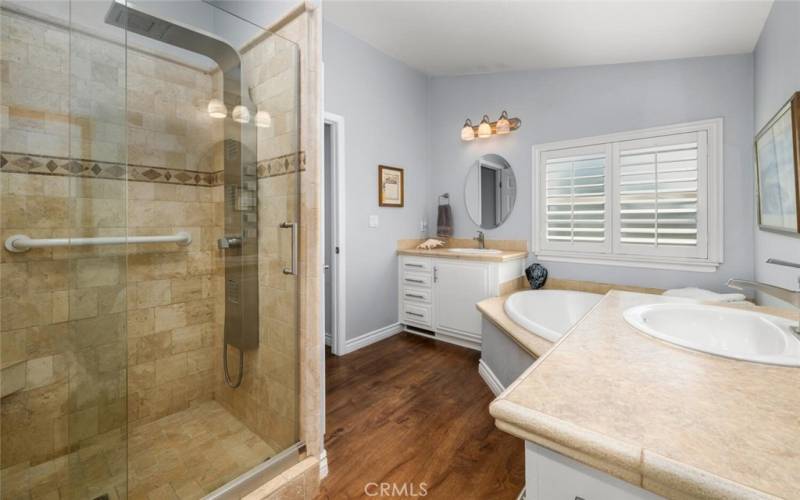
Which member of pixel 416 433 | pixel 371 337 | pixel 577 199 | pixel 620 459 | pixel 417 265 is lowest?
pixel 416 433

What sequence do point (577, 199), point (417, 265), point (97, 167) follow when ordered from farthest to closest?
point (417, 265)
point (577, 199)
point (97, 167)

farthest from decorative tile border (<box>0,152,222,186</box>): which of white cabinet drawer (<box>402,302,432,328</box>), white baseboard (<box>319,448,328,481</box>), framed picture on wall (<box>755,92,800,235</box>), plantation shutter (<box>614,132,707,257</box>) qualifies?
plantation shutter (<box>614,132,707,257</box>)

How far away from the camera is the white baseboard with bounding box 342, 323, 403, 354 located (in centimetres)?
318

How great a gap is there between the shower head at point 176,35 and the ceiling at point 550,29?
3.99ft

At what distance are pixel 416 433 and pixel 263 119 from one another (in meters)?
1.81

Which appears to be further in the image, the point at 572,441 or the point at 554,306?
the point at 554,306

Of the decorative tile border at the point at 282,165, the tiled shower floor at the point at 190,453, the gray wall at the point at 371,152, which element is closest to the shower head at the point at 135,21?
the decorative tile border at the point at 282,165

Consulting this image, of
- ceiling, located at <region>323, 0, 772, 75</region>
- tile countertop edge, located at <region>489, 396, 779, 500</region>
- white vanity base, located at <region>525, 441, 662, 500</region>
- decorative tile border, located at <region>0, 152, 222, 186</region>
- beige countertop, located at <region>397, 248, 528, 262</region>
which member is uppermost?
ceiling, located at <region>323, 0, 772, 75</region>

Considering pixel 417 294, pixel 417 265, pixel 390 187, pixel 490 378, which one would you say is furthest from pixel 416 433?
pixel 390 187

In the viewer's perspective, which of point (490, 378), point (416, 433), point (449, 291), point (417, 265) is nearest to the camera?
point (416, 433)

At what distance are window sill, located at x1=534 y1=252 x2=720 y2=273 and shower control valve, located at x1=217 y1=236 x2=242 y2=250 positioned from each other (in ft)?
8.45

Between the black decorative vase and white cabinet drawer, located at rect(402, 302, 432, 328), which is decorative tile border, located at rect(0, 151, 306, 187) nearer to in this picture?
white cabinet drawer, located at rect(402, 302, 432, 328)

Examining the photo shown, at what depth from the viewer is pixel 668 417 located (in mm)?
644

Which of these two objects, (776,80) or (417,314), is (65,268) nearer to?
(417,314)
